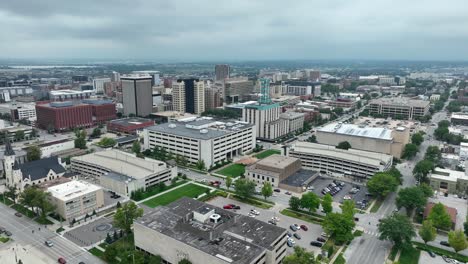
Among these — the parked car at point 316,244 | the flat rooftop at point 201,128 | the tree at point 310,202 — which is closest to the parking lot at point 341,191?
the tree at point 310,202

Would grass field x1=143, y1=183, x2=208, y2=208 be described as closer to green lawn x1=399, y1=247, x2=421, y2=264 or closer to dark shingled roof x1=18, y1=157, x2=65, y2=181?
dark shingled roof x1=18, y1=157, x2=65, y2=181

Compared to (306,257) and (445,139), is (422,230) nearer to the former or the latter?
(306,257)

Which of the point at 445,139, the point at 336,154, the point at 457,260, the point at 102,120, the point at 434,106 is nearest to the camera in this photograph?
the point at 457,260

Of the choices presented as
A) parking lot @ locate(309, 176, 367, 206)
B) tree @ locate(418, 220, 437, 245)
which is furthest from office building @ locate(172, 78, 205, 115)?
tree @ locate(418, 220, 437, 245)

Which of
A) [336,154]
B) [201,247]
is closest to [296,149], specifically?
[336,154]

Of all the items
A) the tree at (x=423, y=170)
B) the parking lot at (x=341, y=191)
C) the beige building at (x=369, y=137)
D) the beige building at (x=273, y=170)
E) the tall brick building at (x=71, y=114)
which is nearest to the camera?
the parking lot at (x=341, y=191)

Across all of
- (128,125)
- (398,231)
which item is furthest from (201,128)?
(398,231)

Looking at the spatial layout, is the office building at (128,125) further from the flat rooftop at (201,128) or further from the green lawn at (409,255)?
the green lawn at (409,255)
